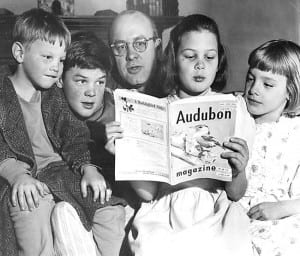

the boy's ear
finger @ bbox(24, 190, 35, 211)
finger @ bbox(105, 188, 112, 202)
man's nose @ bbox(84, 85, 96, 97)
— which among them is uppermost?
the boy's ear

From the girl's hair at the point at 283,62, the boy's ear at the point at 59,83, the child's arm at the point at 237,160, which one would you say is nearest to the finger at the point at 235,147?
the child's arm at the point at 237,160

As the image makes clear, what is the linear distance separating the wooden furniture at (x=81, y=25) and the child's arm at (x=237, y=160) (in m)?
0.40

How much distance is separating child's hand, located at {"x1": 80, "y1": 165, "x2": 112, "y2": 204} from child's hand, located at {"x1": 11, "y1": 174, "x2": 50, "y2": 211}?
121 mm

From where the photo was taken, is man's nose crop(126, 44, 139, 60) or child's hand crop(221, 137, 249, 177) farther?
man's nose crop(126, 44, 139, 60)

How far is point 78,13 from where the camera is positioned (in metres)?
1.54

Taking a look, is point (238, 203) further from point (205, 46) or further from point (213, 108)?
point (205, 46)

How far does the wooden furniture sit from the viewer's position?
146 centimetres

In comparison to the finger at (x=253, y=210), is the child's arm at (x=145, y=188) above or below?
above

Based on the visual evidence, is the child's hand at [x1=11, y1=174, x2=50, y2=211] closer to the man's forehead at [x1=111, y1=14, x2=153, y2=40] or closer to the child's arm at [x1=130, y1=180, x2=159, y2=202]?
the child's arm at [x1=130, y1=180, x2=159, y2=202]

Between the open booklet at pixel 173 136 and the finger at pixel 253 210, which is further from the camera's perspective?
the finger at pixel 253 210

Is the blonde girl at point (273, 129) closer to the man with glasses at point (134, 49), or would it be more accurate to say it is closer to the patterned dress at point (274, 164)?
the patterned dress at point (274, 164)

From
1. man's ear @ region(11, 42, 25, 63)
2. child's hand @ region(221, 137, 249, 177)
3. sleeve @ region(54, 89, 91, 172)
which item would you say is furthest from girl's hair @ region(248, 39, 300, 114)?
man's ear @ region(11, 42, 25, 63)

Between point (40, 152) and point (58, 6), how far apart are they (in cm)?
41

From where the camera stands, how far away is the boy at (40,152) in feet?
4.52
